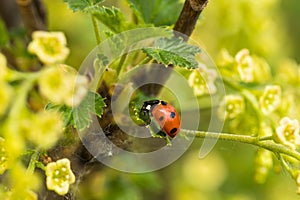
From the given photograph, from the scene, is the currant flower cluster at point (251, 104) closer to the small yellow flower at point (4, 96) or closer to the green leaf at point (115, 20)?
the green leaf at point (115, 20)

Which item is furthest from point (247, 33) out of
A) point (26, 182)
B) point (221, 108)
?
point (26, 182)

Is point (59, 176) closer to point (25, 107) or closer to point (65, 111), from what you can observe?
point (65, 111)

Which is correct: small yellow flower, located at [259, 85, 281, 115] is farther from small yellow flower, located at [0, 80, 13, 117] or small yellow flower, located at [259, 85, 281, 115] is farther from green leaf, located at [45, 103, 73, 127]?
small yellow flower, located at [0, 80, 13, 117]

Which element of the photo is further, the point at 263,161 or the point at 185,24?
the point at 263,161

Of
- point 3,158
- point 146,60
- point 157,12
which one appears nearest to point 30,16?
point 157,12

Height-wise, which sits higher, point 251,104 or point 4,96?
point 4,96

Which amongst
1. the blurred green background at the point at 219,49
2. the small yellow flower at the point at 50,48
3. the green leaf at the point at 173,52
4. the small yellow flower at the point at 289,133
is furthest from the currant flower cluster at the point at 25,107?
the blurred green background at the point at 219,49

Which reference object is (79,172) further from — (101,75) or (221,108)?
(221,108)
